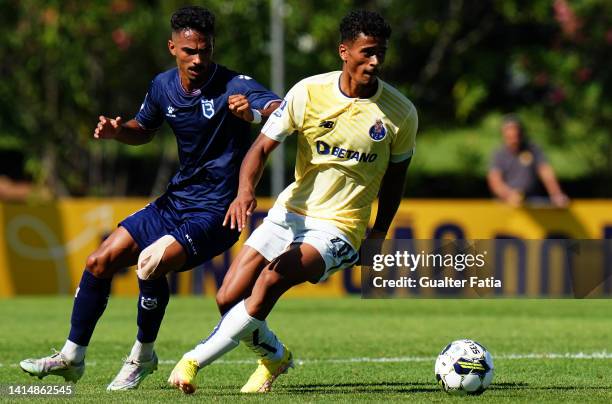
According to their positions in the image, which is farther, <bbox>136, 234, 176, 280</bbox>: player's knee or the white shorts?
<bbox>136, 234, 176, 280</bbox>: player's knee

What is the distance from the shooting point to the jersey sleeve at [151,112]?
8.70 metres

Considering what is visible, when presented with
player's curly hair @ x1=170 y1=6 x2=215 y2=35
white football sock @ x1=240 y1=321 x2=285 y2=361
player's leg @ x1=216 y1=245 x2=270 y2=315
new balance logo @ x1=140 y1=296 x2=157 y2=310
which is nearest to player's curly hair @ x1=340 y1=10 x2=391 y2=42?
player's curly hair @ x1=170 y1=6 x2=215 y2=35

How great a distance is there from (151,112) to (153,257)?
1.11 meters

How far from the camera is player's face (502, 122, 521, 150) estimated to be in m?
17.8

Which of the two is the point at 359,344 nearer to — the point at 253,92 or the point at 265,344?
the point at 265,344

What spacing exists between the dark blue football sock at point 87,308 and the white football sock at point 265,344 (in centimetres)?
97

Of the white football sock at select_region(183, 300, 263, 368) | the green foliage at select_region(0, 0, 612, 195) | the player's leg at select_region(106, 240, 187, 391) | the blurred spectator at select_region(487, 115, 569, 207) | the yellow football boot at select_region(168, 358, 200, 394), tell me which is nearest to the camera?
the yellow football boot at select_region(168, 358, 200, 394)

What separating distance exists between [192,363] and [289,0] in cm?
1892

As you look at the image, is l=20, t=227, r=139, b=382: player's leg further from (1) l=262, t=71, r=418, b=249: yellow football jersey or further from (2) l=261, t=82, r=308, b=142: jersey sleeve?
(2) l=261, t=82, r=308, b=142: jersey sleeve

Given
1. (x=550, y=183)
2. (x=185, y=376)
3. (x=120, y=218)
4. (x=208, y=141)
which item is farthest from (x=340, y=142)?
(x=120, y=218)

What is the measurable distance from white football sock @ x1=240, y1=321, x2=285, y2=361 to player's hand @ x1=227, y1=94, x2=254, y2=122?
1.29m

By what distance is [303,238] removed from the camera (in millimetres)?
7832
